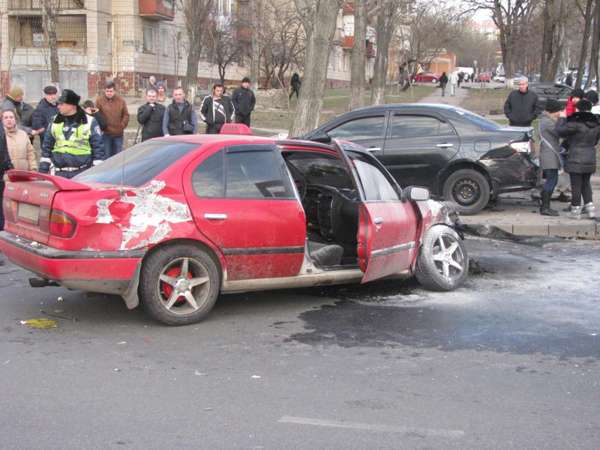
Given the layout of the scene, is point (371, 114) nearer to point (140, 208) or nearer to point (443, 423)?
point (140, 208)

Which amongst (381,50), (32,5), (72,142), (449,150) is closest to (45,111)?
(72,142)

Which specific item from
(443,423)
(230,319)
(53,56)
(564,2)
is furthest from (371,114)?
(564,2)

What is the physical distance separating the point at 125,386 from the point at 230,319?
6.02 ft

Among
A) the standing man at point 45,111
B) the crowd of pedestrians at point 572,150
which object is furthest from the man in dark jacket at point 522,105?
the standing man at point 45,111

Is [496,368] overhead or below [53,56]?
below

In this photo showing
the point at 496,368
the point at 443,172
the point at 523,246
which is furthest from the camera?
the point at 443,172

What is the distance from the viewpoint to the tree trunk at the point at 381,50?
34.5m

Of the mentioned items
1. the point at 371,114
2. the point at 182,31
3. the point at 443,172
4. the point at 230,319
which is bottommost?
the point at 230,319

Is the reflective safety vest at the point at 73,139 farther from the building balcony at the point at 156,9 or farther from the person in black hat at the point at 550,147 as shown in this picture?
the building balcony at the point at 156,9

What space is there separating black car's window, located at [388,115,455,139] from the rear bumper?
7127mm

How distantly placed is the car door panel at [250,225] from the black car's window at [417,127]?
5810 millimetres

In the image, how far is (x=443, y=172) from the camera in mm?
12812

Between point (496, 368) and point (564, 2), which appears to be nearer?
point (496, 368)

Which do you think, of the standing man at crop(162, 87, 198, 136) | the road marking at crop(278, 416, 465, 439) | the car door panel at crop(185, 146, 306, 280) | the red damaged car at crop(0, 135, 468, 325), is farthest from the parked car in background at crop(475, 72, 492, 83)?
the road marking at crop(278, 416, 465, 439)
